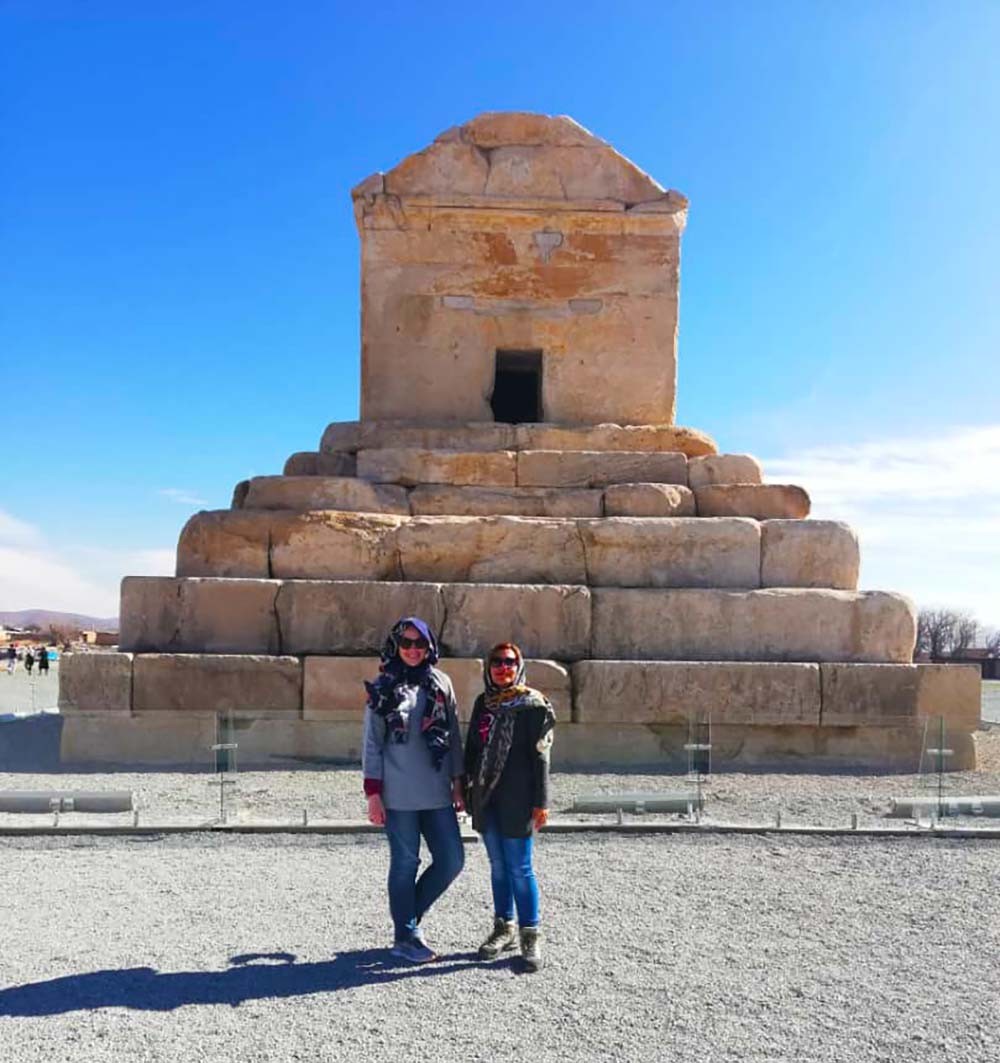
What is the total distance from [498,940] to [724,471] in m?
6.29

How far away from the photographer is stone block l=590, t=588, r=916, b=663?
27.4 ft

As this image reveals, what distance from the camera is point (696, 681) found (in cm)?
809

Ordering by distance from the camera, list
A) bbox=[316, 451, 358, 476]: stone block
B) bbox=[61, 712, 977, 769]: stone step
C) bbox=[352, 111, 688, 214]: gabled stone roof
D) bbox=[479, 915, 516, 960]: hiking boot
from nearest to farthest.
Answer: bbox=[479, 915, 516, 960]: hiking boot → bbox=[61, 712, 977, 769]: stone step → bbox=[316, 451, 358, 476]: stone block → bbox=[352, 111, 688, 214]: gabled stone roof

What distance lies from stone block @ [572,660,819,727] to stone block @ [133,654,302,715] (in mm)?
2424

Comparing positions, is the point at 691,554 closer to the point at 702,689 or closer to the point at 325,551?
the point at 702,689

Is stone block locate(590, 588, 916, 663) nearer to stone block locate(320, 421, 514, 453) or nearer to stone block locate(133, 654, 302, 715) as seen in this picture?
stone block locate(320, 421, 514, 453)

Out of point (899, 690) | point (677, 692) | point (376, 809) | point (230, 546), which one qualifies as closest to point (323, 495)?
point (230, 546)

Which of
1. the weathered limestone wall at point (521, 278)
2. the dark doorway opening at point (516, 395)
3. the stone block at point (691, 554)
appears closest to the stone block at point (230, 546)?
the weathered limestone wall at point (521, 278)

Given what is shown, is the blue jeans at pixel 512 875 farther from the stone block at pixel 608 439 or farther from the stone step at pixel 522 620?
the stone block at pixel 608 439

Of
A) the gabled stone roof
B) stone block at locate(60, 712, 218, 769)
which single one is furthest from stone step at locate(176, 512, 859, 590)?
the gabled stone roof

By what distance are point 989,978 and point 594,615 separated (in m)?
4.87

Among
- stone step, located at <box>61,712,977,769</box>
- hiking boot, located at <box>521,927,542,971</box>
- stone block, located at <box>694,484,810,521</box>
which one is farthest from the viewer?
stone block, located at <box>694,484,810,521</box>

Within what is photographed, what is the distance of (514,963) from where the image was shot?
3.77 metres

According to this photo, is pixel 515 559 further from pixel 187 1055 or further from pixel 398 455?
pixel 187 1055
